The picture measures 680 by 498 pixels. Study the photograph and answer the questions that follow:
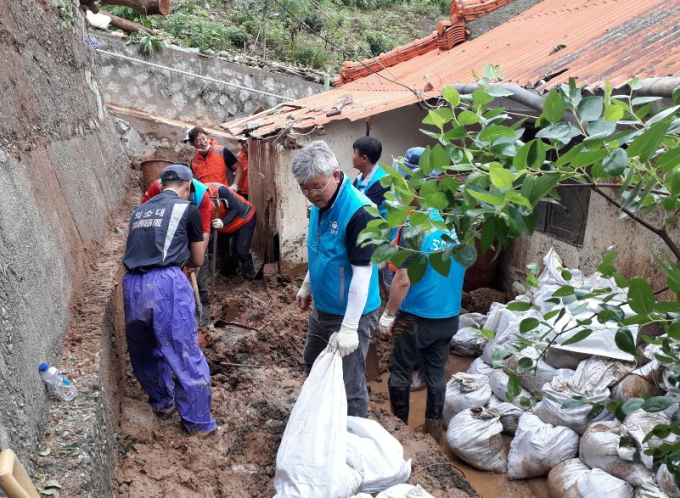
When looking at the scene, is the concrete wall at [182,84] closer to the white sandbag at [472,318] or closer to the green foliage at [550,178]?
the white sandbag at [472,318]

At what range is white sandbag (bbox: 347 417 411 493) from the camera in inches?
105

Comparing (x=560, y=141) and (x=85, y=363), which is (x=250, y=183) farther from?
(x=560, y=141)

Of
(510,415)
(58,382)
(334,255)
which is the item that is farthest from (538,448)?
(58,382)

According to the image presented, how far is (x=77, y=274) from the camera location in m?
3.42

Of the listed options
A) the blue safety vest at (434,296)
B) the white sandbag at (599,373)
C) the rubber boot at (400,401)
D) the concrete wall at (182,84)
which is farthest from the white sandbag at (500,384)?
the concrete wall at (182,84)

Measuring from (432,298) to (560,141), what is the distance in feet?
7.74

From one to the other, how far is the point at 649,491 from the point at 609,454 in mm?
351

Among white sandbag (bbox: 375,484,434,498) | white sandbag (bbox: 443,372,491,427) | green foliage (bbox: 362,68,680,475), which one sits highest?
green foliage (bbox: 362,68,680,475)

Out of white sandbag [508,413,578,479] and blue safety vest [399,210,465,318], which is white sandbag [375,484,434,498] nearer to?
blue safety vest [399,210,465,318]

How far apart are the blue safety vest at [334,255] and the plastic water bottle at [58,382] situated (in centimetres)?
134

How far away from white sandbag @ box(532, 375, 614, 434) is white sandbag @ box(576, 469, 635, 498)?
0.39 metres

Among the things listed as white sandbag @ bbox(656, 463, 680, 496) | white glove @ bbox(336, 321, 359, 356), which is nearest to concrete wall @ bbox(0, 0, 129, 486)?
white glove @ bbox(336, 321, 359, 356)

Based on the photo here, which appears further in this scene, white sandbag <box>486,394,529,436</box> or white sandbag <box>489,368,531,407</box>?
white sandbag <box>489,368,531,407</box>

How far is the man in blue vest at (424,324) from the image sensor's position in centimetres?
357
